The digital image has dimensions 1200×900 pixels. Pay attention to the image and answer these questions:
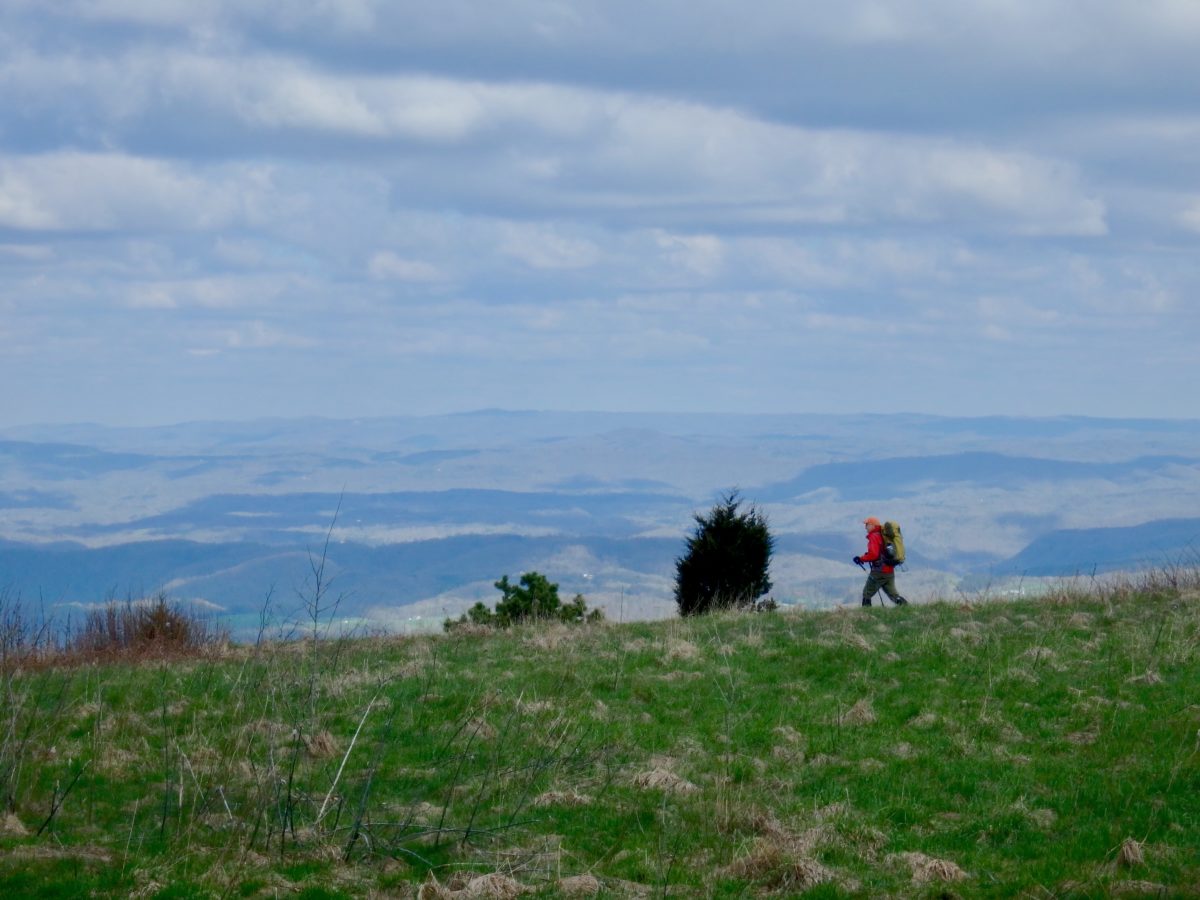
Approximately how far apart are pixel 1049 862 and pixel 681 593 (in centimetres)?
2154

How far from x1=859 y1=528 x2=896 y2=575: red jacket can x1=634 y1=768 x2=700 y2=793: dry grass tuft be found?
1368cm

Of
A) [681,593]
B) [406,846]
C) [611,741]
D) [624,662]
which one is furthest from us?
[681,593]

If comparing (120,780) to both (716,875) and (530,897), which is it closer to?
(530,897)

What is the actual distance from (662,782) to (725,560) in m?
18.7

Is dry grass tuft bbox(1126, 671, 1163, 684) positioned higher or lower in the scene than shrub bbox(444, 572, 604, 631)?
higher

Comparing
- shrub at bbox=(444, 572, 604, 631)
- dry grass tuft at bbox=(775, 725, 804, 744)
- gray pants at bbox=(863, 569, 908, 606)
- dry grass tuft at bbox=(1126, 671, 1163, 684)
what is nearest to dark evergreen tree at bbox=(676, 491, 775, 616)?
shrub at bbox=(444, 572, 604, 631)

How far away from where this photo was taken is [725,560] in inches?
1185

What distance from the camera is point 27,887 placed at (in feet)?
29.3

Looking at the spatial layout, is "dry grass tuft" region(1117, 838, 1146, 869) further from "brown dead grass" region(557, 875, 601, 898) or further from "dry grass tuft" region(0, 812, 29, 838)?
"dry grass tuft" region(0, 812, 29, 838)

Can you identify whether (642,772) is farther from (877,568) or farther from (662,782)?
(877,568)

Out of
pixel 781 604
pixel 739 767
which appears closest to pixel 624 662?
pixel 739 767

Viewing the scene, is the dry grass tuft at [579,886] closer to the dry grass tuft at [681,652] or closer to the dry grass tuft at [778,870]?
the dry grass tuft at [778,870]

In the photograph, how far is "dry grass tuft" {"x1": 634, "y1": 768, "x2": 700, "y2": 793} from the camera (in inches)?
447

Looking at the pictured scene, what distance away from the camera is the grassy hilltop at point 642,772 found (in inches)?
366
